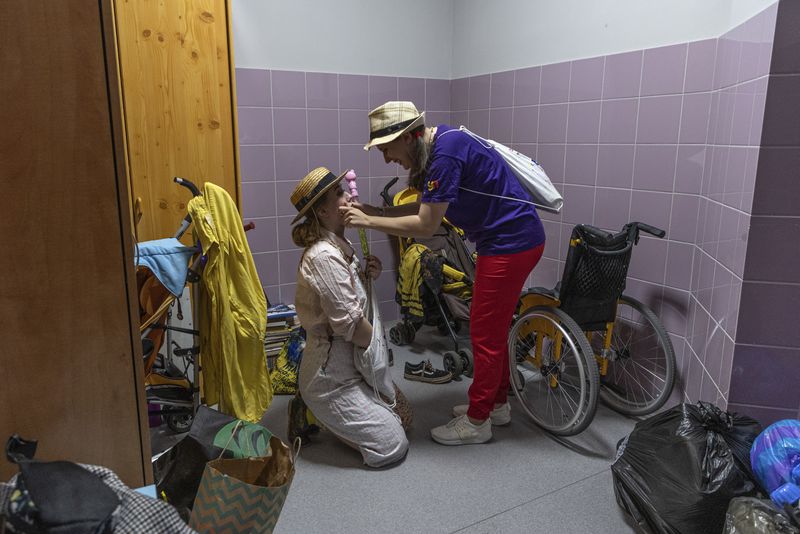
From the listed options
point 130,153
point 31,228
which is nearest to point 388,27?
point 130,153

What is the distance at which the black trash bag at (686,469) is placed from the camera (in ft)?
5.53

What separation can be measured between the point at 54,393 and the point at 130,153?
174 cm

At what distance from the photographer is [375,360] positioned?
7.45ft

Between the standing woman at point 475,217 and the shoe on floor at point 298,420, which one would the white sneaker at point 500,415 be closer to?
the standing woman at point 475,217

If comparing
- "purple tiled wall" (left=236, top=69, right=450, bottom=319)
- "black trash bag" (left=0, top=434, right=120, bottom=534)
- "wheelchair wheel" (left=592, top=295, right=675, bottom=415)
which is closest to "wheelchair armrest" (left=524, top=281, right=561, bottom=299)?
"wheelchair wheel" (left=592, top=295, right=675, bottom=415)

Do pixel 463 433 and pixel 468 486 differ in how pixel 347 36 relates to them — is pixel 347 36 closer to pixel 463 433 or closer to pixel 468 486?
pixel 463 433

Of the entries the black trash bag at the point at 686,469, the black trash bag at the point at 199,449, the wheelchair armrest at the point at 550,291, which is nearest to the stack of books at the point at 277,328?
the wheelchair armrest at the point at 550,291

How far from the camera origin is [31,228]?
1026 mm

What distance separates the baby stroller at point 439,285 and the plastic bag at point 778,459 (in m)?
1.54

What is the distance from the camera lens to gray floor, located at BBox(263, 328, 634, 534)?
6.48 feet

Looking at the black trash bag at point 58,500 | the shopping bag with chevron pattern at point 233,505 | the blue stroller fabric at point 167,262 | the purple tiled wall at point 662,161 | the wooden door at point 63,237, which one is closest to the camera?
the black trash bag at point 58,500

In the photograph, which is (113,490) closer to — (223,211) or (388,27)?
(223,211)

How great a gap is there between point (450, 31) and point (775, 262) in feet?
8.99

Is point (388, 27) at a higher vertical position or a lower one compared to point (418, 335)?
higher
